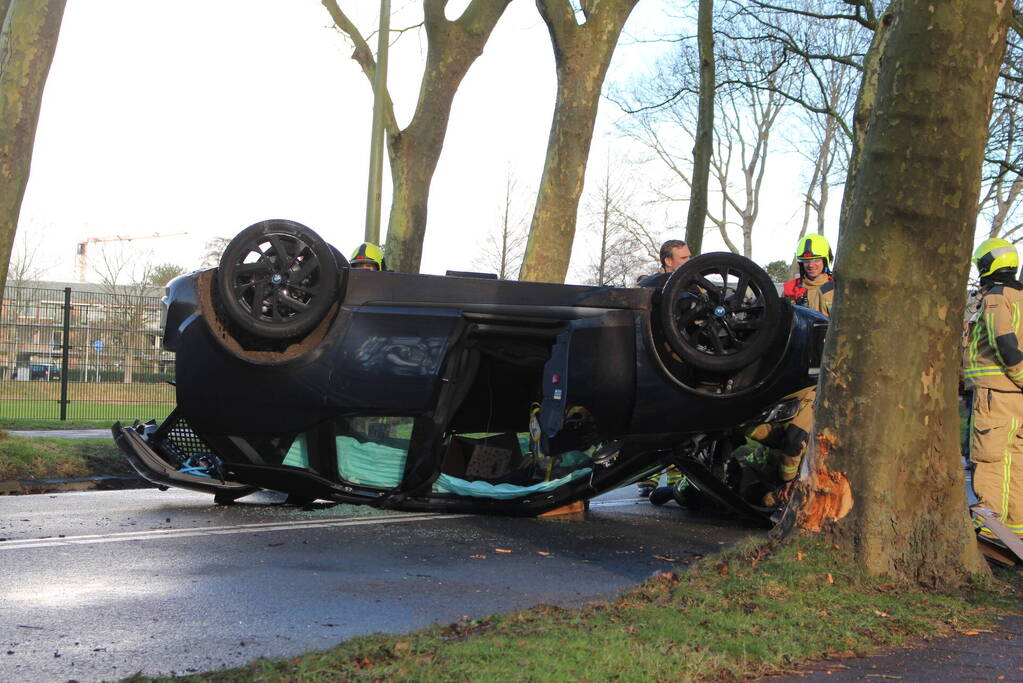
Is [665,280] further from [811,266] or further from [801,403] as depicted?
[811,266]

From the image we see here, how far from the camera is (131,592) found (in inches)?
199

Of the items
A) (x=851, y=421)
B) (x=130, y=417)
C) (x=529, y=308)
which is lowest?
(x=130, y=417)

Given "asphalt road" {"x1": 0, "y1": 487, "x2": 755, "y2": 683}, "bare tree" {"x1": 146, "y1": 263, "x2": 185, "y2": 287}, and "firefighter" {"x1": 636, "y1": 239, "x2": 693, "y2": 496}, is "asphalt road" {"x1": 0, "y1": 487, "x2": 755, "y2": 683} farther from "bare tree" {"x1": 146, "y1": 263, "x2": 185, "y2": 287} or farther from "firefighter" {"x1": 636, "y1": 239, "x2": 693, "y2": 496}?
"bare tree" {"x1": 146, "y1": 263, "x2": 185, "y2": 287}

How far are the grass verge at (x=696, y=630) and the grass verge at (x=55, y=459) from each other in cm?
646

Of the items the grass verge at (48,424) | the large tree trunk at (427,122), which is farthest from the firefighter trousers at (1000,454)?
the grass verge at (48,424)

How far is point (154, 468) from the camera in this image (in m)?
7.12

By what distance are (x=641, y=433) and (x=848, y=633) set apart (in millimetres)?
2512

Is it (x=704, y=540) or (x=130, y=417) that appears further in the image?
(x=130, y=417)

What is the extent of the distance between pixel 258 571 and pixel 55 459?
5114 mm

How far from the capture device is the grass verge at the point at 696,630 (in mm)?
3535

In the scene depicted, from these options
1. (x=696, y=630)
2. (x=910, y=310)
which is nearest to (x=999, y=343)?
(x=910, y=310)

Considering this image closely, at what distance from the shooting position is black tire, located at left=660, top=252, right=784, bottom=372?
6.40 meters

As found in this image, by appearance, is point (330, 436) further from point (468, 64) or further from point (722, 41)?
point (722, 41)

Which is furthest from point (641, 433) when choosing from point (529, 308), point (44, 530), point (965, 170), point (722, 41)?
point (722, 41)
